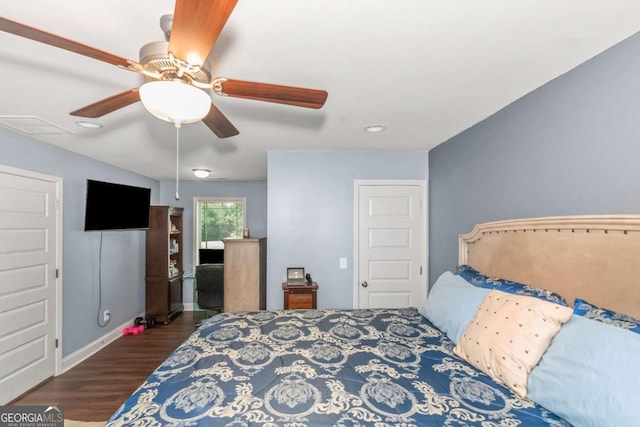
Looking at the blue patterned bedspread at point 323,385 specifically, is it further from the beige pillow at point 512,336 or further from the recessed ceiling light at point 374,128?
the recessed ceiling light at point 374,128

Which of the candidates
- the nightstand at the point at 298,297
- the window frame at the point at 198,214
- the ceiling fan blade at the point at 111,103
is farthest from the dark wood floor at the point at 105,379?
the ceiling fan blade at the point at 111,103

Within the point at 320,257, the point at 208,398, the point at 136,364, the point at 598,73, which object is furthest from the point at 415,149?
the point at 136,364

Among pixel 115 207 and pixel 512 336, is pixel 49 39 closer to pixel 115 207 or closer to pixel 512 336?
pixel 512 336

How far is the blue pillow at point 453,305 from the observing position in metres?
1.72

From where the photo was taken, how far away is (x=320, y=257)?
3.49 metres

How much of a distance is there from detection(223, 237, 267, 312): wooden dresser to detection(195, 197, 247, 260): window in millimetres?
2446

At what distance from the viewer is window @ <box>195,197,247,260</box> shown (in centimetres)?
595

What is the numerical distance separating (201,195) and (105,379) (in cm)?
353

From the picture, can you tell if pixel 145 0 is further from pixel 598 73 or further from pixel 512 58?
pixel 598 73

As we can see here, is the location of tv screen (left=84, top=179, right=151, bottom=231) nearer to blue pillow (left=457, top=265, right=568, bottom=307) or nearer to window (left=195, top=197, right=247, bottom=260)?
window (left=195, top=197, right=247, bottom=260)

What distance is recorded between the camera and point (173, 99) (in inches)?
44.5

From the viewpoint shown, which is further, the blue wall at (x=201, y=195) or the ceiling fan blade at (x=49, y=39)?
the blue wall at (x=201, y=195)

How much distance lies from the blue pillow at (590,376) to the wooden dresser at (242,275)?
9.59 feet

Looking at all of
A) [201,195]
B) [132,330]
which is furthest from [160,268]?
[201,195]
